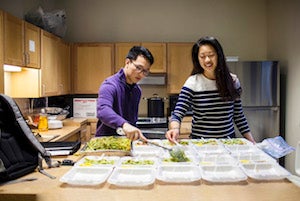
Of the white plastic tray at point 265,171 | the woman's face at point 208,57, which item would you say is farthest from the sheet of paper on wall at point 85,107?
the white plastic tray at point 265,171

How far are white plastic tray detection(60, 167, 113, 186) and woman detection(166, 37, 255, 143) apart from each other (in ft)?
2.63

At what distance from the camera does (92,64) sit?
4.12 metres

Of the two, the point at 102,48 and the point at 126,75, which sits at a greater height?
the point at 102,48

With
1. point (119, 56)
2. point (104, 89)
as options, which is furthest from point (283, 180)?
point (119, 56)

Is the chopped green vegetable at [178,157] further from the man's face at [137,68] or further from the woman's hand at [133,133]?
the man's face at [137,68]

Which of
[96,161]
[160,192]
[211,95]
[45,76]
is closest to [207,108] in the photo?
[211,95]

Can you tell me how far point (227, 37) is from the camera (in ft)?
14.7

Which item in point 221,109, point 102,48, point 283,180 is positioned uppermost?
point 102,48

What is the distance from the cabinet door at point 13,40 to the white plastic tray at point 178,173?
5.87ft

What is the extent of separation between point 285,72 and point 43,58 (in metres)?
2.95

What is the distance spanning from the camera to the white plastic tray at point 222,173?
116cm

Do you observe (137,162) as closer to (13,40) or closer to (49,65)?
(13,40)

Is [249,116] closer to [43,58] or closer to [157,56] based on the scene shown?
[157,56]

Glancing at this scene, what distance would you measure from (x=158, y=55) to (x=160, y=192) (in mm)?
3178
